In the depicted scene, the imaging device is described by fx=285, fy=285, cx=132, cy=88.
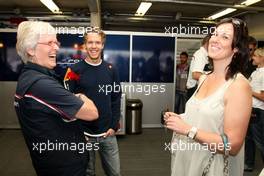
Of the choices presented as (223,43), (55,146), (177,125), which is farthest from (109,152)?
(223,43)

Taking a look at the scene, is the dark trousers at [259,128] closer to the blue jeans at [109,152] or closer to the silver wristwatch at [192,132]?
the blue jeans at [109,152]

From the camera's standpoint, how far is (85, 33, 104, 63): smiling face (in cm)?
243

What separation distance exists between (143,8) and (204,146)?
20.9ft

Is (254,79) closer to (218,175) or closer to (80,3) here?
(218,175)

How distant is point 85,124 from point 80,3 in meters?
5.28

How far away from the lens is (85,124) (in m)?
2.44

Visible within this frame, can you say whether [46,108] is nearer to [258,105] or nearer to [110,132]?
[110,132]

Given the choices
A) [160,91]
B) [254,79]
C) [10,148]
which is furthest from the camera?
[160,91]

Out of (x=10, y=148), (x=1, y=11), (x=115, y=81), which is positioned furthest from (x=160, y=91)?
(x=1, y=11)

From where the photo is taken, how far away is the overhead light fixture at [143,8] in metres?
6.72

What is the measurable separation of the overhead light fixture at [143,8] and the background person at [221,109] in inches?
212

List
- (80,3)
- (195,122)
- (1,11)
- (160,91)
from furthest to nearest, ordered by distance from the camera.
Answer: (1,11) → (80,3) → (160,91) → (195,122)

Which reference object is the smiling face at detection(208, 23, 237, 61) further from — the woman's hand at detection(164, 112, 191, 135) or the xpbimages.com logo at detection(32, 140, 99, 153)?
the xpbimages.com logo at detection(32, 140, 99, 153)

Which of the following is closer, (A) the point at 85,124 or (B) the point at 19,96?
(B) the point at 19,96
